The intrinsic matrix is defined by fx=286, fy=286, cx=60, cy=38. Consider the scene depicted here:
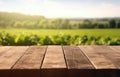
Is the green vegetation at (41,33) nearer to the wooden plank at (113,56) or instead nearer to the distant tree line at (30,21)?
the distant tree line at (30,21)

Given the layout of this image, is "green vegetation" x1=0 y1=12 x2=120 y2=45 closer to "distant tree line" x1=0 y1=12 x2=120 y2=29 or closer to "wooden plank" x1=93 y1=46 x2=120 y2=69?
"distant tree line" x1=0 y1=12 x2=120 y2=29

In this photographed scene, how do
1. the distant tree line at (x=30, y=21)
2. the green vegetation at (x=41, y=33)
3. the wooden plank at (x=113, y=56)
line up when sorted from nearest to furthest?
1. the wooden plank at (x=113, y=56)
2. the green vegetation at (x=41, y=33)
3. the distant tree line at (x=30, y=21)

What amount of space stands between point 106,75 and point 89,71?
4.6 inches

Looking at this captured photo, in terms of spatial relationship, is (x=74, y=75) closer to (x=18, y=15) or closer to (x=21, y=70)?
(x=21, y=70)

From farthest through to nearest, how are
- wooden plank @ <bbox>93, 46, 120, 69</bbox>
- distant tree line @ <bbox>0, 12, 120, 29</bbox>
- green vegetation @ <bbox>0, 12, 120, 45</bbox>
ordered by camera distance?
distant tree line @ <bbox>0, 12, 120, 29</bbox>, green vegetation @ <bbox>0, 12, 120, 45</bbox>, wooden plank @ <bbox>93, 46, 120, 69</bbox>

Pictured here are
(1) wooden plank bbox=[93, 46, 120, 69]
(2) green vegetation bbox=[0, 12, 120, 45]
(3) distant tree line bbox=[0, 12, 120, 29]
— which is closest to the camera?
(1) wooden plank bbox=[93, 46, 120, 69]

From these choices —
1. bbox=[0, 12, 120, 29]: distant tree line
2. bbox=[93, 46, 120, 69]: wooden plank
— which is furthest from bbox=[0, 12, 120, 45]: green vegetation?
bbox=[93, 46, 120, 69]: wooden plank

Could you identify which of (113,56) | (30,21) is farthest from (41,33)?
(113,56)

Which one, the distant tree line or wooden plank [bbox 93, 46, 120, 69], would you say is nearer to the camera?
wooden plank [bbox 93, 46, 120, 69]

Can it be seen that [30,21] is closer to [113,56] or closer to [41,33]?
[41,33]

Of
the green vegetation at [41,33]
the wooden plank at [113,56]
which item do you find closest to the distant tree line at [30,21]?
the green vegetation at [41,33]

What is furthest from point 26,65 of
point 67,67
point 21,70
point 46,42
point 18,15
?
point 18,15

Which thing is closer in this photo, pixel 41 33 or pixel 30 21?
pixel 30 21

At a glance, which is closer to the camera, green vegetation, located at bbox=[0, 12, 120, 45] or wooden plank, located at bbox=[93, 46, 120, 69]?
wooden plank, located at bbox=[93, 46, 120, 69]
